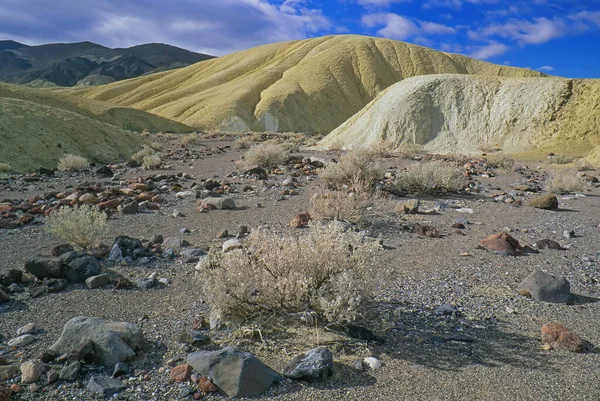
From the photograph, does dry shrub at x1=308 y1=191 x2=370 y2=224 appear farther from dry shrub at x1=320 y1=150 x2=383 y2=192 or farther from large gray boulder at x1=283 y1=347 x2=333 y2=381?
large gray boulder at x1=283 y1=347 x2=333 y2=381

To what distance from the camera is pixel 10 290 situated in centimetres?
443

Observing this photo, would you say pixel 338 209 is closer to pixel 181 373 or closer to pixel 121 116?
pixel 181 373

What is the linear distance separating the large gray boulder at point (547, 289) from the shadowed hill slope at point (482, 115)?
65.3ft

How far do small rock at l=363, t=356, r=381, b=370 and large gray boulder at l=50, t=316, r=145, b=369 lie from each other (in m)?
1.64

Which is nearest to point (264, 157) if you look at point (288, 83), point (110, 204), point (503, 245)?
point (110, 204)

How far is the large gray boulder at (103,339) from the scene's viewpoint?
3016mm

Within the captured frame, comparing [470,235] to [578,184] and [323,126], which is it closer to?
[578,184]

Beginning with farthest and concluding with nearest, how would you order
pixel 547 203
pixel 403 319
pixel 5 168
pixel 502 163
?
pixel 502 163 < pixel 5 168 < pixel 547 203 < pixel 403 319

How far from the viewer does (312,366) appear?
2820mm

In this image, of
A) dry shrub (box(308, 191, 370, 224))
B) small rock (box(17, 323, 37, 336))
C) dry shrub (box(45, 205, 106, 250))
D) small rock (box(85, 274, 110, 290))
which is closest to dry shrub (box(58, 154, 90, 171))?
dry shrub (box(45, 205, 106, 250))

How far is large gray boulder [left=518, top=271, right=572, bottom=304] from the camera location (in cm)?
416

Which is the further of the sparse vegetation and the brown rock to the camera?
the sparse vegetation

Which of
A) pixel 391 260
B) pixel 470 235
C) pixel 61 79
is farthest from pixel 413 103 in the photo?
pixel 61 79

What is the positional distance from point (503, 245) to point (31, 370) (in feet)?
17.7
